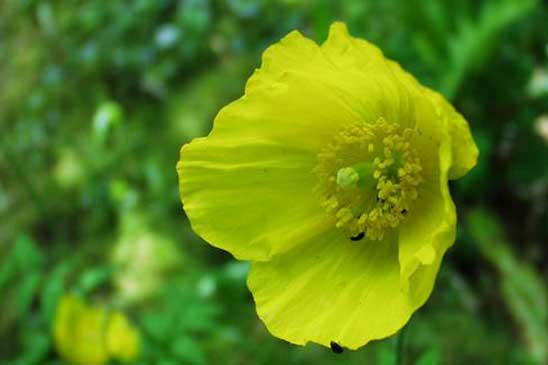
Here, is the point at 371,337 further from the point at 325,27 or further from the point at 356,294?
the point at 325,27

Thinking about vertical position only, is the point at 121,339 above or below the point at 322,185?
below

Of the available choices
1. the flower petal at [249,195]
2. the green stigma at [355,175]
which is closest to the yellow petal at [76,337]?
the flower petal at [249,195]

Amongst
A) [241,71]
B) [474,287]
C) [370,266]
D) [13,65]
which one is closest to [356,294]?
[370,266]

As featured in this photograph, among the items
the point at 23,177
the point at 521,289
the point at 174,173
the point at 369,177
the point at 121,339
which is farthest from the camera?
the point at 23,177

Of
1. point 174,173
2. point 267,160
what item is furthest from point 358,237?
point 174,173

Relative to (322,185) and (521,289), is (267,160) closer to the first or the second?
(322,185)

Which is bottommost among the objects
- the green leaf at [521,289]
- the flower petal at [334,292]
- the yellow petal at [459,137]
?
the green leaf at [521,289]

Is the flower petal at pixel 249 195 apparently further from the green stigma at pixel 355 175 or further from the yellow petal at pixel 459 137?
the yellow petal at pixel 459 137
